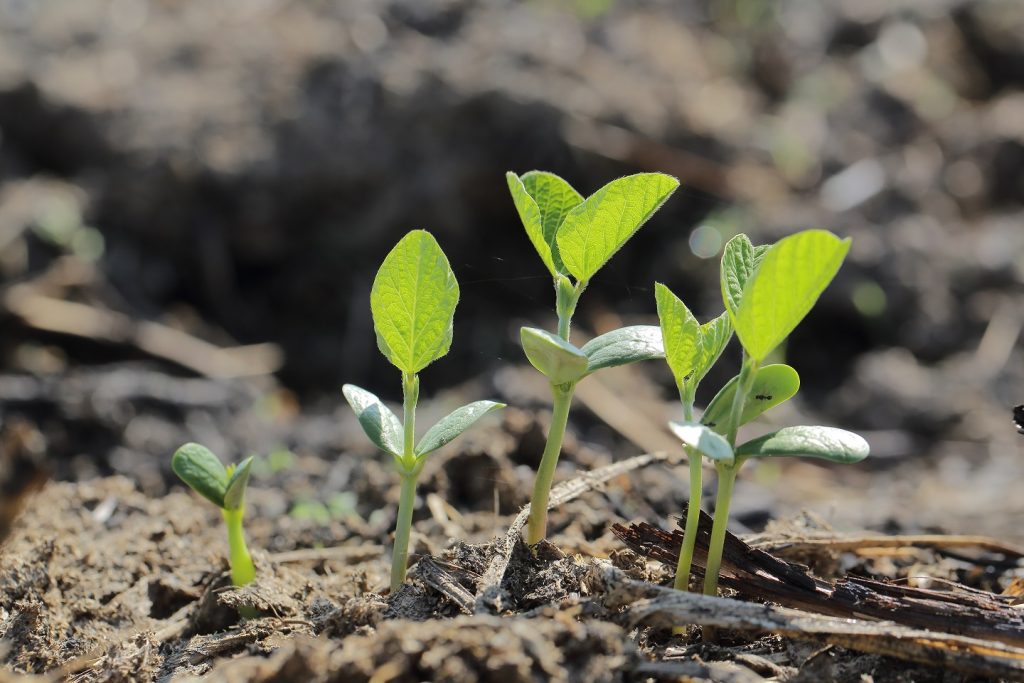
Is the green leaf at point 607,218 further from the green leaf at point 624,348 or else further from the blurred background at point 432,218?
the blurred background at point 432,218

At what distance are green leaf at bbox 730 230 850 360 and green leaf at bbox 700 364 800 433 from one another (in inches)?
4.6

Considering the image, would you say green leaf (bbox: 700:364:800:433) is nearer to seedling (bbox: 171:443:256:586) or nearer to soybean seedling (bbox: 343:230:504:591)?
soybean seedling (bbox: 343:230:504:591)

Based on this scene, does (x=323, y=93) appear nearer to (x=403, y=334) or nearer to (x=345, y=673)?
(x=403, y=334)

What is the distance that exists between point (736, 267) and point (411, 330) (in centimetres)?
47

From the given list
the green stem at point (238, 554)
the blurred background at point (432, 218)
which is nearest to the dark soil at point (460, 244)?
the blurred background at point (432, 218)

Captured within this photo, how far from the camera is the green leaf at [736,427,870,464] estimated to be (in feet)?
4.00

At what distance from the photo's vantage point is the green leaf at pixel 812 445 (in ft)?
4.00

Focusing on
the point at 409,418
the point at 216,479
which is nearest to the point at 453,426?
the point at 409,418

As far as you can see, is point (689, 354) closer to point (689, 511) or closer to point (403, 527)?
point (689, 511)

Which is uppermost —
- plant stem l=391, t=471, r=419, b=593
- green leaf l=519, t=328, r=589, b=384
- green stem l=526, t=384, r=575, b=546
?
green leaf l=519, t=328, r=589, b=384

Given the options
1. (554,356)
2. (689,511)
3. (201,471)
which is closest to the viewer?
(554,356)

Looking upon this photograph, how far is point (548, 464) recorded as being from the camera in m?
1.47

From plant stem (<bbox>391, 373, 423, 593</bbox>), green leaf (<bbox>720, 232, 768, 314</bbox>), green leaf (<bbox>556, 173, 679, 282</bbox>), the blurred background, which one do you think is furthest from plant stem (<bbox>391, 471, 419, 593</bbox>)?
the blurred background

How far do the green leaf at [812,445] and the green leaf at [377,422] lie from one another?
495mm
